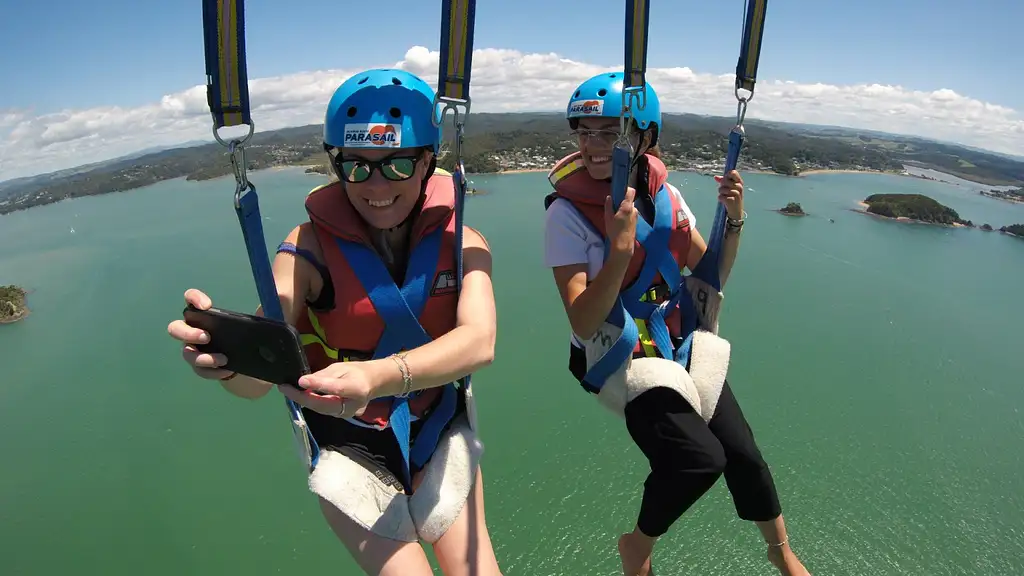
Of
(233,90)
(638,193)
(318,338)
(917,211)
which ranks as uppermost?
(233,90)

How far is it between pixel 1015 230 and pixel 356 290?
26.8 meters

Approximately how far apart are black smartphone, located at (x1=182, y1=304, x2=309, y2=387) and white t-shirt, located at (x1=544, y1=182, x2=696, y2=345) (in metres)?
1.01

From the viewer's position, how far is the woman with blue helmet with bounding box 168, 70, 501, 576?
1.41 m

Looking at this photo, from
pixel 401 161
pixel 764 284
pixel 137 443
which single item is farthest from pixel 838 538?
pixel 764 284

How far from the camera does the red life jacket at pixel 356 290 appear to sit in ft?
4.94

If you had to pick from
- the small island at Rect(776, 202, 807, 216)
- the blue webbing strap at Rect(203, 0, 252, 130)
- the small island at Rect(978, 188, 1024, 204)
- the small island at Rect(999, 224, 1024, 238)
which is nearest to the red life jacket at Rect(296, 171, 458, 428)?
the blue webbing strap at Rect(203, 0, 252, 130)

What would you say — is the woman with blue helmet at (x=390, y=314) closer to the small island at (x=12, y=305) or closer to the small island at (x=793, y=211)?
the small island at (x=12, y=305)

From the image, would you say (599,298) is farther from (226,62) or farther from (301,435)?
(226,62)

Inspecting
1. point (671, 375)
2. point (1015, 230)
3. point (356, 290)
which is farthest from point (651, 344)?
point (1015, 230)

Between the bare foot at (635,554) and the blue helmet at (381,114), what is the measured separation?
1.74 metres

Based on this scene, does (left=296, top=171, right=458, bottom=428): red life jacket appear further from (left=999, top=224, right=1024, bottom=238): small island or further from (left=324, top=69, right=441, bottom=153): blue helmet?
(left=999, top=224, right=1024, bottom=238): small island

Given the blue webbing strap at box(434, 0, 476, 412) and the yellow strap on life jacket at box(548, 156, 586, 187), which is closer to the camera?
the blue webbing strap at box(434, 0, 476, 412)

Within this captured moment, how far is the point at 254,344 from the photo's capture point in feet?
3.48

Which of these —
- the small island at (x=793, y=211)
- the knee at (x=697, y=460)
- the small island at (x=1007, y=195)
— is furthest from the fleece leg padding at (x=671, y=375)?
the small island at (x=1007, y=195)
